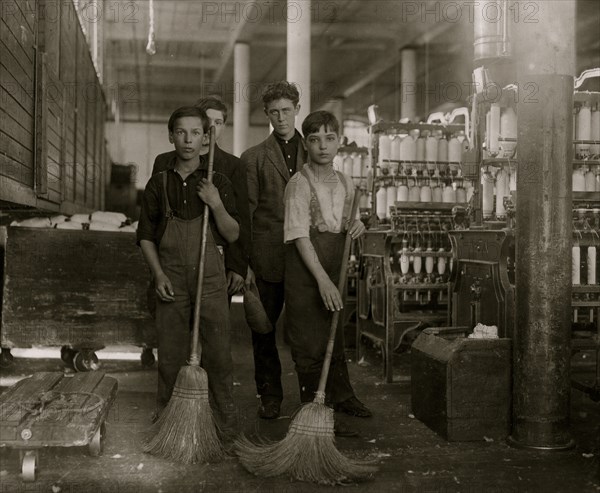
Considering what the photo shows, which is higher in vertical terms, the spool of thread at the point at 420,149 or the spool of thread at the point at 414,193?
the spool of thread at the point at 420,149

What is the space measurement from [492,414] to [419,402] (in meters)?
0.51

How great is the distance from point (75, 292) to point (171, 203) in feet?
7.16

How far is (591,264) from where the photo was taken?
4941 mm

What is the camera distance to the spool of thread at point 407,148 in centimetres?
698

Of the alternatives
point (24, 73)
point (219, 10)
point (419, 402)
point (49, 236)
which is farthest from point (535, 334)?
point (219, 10)

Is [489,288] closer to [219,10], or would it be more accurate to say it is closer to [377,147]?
[377,147]

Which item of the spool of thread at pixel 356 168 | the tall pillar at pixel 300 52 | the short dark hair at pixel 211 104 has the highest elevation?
the tall pillar at pixel 300 52

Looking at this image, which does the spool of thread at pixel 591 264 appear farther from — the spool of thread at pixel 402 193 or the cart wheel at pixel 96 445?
the cart wheel at pixel 96 445

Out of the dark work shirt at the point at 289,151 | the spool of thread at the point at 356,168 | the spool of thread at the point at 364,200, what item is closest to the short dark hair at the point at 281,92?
the dark work shirt at the point at 289,151

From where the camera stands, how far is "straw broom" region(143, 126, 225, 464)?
3.36 metres

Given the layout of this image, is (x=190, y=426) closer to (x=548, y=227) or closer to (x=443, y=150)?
(x=548, y=227)

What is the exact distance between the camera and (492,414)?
391 centimetres

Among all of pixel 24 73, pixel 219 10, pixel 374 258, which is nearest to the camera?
pixel 24 73

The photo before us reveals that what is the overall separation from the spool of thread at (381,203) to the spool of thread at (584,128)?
189cm
